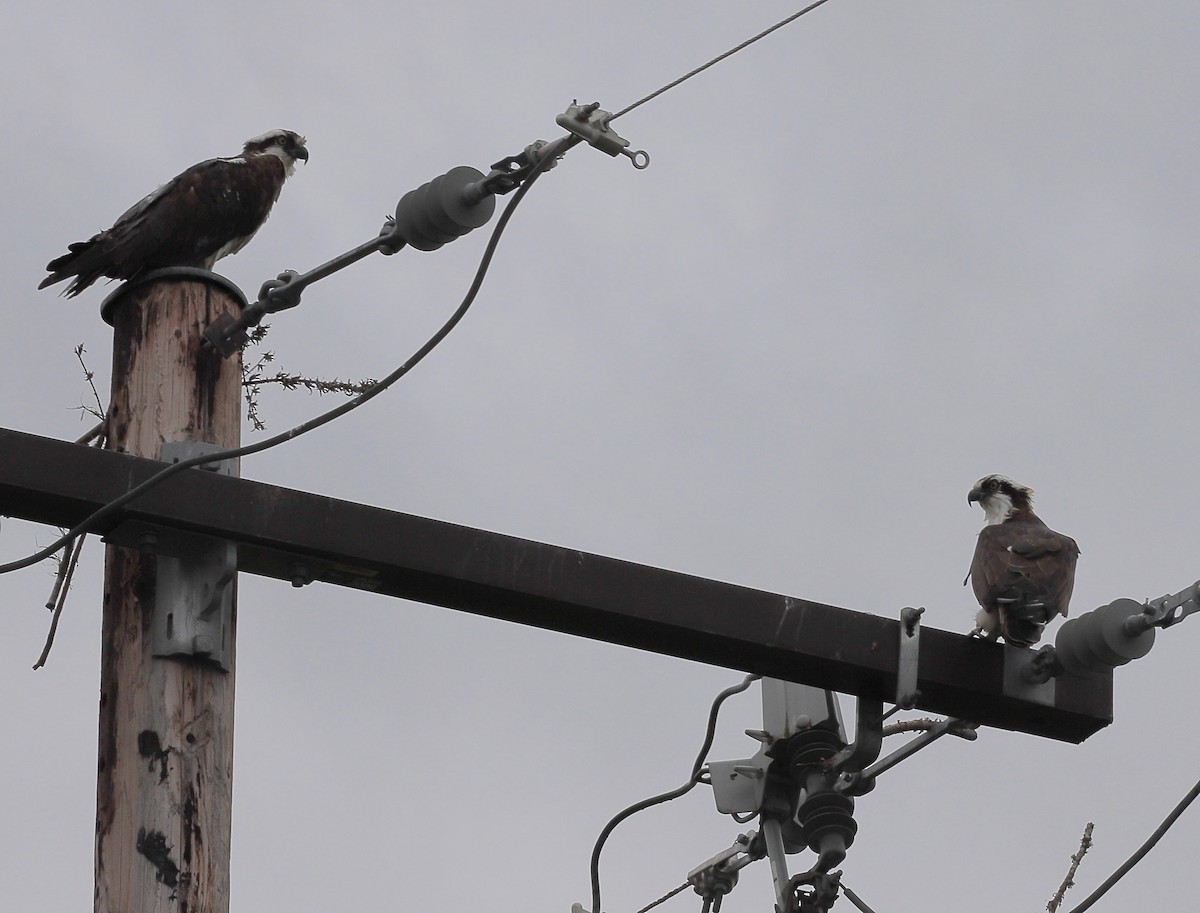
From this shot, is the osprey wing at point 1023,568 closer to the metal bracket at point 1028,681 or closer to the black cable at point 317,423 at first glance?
the metal bracket at point 1028,681

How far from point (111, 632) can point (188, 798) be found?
0.51 m

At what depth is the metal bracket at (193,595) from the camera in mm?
3865

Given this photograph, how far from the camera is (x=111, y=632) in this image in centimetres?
397

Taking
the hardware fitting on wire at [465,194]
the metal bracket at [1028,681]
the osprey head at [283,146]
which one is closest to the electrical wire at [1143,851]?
the metal bracket at [1028,681]

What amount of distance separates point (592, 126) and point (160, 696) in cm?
171

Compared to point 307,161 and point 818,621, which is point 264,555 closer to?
point 818,621

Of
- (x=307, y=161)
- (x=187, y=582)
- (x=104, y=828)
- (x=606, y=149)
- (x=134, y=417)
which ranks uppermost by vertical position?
(x=307, y=161)

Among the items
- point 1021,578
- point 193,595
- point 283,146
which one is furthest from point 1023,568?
point 283,146

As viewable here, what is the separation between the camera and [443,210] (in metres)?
4.07

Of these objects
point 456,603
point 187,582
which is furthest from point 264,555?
point 456,603

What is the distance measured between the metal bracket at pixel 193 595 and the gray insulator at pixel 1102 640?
211 cm

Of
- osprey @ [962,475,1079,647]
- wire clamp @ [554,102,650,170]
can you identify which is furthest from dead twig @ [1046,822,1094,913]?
wire clamp @ [554,102,650,170]

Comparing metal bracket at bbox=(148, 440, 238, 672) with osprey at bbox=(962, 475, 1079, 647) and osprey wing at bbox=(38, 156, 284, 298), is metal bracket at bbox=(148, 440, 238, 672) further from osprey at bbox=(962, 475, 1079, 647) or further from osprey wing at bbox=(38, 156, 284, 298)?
Result: osprey at bbox=(962, 475, 1079, 647)

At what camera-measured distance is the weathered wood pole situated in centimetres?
362
